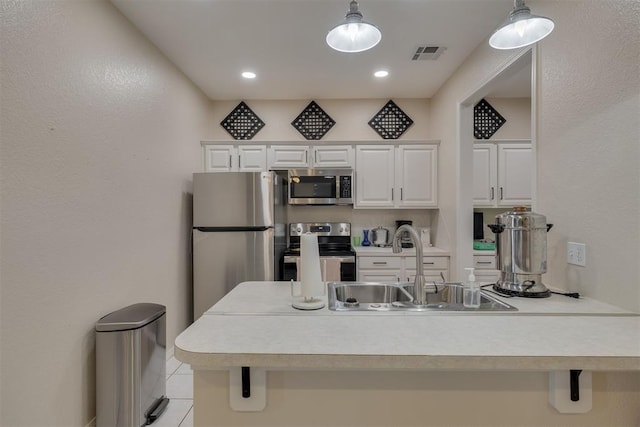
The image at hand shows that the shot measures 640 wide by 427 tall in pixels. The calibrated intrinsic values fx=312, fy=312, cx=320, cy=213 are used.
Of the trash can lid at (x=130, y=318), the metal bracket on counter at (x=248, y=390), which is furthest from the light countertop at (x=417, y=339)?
the trash can lid at (x=130, y=318)

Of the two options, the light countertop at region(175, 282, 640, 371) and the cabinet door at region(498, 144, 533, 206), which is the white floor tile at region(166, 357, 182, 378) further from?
the cabinet door at region(498, 144, 533, 206)

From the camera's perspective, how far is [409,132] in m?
3.84

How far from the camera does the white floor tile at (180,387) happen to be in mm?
2184

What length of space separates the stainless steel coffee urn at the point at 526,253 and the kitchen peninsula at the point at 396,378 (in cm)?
37

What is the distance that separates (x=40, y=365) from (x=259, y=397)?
4.12 ft

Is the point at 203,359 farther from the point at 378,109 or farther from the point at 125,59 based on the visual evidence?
the point at 378,109

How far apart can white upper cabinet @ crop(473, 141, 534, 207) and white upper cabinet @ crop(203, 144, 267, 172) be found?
2439 millimetres

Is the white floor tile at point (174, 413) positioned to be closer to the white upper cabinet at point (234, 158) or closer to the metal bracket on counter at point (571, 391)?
the metal bracket on counter at point (571, 391)

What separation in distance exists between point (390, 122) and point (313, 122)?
37.3 inches

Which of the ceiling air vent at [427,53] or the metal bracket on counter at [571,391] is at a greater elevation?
the ceiling air vent at [427,53]

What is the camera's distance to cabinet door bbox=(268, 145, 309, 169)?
3586 millimetres

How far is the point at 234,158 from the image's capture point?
358 centimetres

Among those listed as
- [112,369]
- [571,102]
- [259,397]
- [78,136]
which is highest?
[571,102]

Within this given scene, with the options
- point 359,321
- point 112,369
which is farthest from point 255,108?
point 359,321
